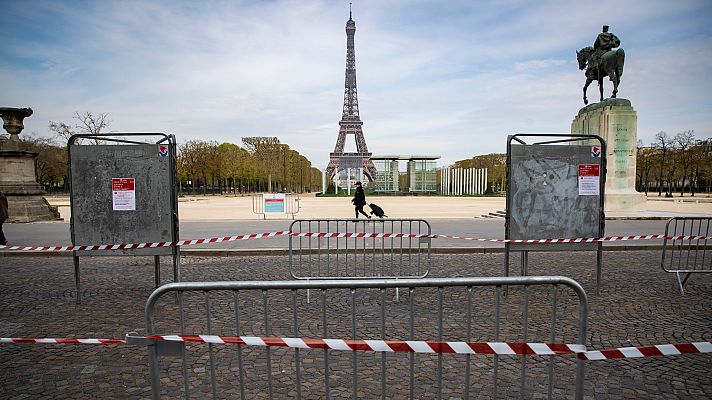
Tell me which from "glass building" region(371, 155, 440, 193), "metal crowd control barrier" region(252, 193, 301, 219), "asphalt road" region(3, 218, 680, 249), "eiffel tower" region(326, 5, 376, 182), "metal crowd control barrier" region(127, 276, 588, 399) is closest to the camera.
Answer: "metal crowd control barrier" region(127, 276, 588, 399)

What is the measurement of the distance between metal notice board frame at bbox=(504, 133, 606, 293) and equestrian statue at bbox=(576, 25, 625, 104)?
1880cm

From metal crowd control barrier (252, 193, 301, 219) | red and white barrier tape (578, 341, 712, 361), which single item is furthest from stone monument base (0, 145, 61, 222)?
red and white barrier tape (578, 341, 712, 361)

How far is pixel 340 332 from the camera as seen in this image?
4988mm

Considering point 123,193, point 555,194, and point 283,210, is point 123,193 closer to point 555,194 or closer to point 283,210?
point 555,194

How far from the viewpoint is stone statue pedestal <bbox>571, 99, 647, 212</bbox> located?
72.7 feet

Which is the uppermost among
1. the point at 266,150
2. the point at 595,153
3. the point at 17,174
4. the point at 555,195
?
the point at 266,150

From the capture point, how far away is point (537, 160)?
6949 mm

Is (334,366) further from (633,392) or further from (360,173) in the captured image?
(360,173)

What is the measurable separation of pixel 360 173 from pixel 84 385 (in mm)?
Result: 71961

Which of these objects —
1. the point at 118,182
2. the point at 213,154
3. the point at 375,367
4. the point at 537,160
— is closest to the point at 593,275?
the point at 537,160

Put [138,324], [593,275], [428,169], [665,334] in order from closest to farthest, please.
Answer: [665,334], [138,324], [593,275], [428,169]

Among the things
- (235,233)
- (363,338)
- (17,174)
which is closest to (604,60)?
(235,233)

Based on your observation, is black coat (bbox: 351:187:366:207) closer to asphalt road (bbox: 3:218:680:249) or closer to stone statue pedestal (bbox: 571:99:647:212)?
A: asphalt road (bbox: 3:218:680:249)

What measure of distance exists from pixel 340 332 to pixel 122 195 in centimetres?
412
